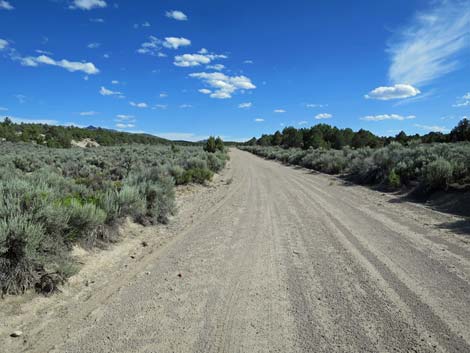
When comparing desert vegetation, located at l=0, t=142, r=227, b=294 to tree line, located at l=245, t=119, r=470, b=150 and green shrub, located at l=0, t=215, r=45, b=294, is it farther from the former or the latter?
tree line, located at l=245, t=119, r=470, b=150

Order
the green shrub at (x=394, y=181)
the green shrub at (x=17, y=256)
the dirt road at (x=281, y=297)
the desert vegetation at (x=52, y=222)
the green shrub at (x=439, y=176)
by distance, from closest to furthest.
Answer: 1. the dirt road at (x=281, y=297)
2. the green shrub at (x=17, y=256)
3. the desert vegetation at (x=52, y=222)
4. the green shrub at (x=439, y=176)
5. the green shrub at (x=394, y=181)

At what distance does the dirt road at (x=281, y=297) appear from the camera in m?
3.29

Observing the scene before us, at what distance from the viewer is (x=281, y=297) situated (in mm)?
4242

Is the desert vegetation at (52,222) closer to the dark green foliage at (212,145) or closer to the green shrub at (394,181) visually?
the green shrub at (394,181)

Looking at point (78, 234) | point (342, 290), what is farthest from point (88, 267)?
point (342, 290)

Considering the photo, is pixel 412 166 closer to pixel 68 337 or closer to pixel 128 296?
pixel 128 296

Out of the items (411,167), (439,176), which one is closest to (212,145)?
(411,167)

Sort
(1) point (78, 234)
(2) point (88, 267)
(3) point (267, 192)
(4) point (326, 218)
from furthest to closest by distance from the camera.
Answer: (3) point (267, 192)
(4) point (326, 218)
(1) point (78, 234)
(2) point (88, 267)

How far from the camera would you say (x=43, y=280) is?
14.1 ft

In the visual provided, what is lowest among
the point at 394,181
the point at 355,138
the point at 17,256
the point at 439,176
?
the point at 17,256

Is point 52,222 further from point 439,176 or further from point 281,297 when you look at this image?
point 439,176

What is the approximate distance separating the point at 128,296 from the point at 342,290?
9.78ft

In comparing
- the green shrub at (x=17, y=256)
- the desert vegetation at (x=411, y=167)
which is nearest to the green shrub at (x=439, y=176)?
the desert vegetation at (x=411, y=167)

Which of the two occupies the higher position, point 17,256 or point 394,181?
point 394,181
